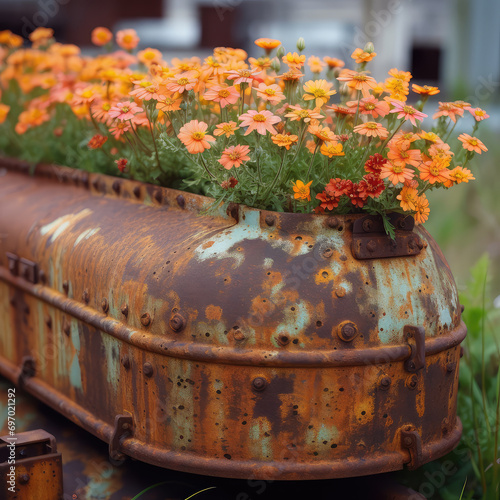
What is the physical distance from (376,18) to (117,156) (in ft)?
16.9

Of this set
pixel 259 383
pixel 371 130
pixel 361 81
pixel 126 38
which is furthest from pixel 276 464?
pixel 126 38

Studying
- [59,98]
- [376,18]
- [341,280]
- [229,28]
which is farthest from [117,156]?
[229,28]

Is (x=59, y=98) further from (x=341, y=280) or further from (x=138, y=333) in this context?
(x=341, y=280)

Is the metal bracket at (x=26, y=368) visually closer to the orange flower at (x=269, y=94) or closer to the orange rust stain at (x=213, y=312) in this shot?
the orange rust stain at (x=213, y=312)

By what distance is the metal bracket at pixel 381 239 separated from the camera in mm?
1844

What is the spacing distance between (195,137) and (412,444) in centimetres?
106

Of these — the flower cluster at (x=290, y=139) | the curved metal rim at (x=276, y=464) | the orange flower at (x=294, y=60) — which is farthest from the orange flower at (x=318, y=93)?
the curved metal rim at (x=276, y=464)

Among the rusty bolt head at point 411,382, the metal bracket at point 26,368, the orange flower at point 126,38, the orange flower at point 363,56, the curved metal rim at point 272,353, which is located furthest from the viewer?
the orange flower at point 126,38

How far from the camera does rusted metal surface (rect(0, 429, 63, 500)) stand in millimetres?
1890

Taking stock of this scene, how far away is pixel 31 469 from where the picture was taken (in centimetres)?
191

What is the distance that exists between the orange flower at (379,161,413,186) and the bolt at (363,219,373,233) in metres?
0.13

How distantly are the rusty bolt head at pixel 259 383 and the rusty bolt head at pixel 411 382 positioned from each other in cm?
41

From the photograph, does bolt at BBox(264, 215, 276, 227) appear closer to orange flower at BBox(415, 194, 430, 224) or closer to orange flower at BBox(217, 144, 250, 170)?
orange flower at BBox(217, 144, 250, 170)

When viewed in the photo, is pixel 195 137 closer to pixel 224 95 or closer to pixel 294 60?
pixel 224 95
